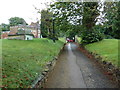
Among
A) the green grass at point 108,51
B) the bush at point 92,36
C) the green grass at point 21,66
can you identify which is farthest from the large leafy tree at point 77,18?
the green grass at point 21,66

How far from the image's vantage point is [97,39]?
17.7 meters

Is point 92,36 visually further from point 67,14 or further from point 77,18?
point 67,14

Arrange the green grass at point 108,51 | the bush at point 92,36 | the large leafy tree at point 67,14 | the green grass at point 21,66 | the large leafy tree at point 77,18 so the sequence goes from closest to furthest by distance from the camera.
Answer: the green grass at point 21,66 < the green grass at point 108,51 < the large leafy tree at point 77,18 < the large leafy tree at point 67,14 < the bush at point 92,36

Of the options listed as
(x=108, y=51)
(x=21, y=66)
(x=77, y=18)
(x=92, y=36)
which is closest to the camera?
(x=21, y=66)

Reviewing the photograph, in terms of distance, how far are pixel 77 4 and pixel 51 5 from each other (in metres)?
3.44

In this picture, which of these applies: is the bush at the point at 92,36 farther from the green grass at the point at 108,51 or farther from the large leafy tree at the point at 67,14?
the green grass at the point at 108,51

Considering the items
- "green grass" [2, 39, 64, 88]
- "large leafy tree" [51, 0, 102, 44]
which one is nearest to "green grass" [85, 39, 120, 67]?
"large leafy tree" [51, 0, 102, 44]

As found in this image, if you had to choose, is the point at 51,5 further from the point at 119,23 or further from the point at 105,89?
the point at 105,89

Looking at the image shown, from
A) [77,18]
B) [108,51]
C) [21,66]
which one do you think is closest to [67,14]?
[77,18]

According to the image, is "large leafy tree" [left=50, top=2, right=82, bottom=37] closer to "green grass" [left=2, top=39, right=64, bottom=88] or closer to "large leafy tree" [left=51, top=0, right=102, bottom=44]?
"large leafy tree" [left=51, top=0, right=102, bottom=44]

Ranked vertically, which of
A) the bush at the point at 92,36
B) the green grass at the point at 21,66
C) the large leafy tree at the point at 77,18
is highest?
the large leafy tree at the point at 77,18

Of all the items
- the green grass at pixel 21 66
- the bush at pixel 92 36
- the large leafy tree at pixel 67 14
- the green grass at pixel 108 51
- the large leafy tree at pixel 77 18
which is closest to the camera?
the green grass at pixel 21 66

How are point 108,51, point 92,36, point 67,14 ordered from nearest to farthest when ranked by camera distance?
1. point 108,51
2. point 67,14
3. point 92,36

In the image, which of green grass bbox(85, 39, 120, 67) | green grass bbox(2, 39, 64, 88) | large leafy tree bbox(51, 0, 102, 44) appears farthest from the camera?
large leafy tree bbox(51, 0, 102, 44)
